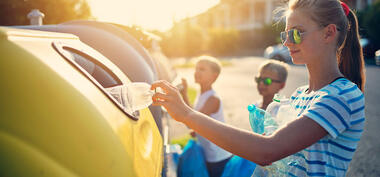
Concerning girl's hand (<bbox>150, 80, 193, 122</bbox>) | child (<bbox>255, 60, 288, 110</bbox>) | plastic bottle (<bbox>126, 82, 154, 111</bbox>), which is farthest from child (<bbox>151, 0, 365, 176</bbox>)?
child (<bbox>255, 60, 288, 110</bbox>)

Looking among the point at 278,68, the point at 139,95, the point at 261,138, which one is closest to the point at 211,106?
the point at 278,68

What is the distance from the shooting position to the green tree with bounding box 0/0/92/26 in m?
4.44

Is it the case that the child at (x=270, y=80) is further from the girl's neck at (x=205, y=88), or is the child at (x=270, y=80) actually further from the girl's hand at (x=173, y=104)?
the girl's hand at (x=173, y=104)

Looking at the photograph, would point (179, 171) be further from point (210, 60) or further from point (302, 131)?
point (302, 131)

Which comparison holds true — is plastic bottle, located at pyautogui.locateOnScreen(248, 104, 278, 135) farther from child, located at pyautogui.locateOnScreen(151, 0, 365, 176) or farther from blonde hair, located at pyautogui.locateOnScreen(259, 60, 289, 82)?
blonde hair, located at pyautogui.locateOnScreen(259, 60, 289, 82)

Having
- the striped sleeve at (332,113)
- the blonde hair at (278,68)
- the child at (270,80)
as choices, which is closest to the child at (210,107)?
the child at (270,80)

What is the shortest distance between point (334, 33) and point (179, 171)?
2.31m

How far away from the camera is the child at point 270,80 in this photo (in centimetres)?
329

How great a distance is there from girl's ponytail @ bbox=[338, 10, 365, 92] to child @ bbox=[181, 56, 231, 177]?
182cm

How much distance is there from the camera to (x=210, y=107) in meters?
3.36

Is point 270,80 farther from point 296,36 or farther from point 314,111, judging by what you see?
point 314,111

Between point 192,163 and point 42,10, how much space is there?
370 cm

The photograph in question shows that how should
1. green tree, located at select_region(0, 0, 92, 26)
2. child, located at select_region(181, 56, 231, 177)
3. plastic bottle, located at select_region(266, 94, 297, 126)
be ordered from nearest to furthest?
plastic bottle, located at select_region(266, 94, 297, 126) < child, located at select_region(181, 56, 231, 177) < green tree, located at select_region(0, 0, 92, 26)

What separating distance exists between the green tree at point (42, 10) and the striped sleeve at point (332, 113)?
430 centimetres
